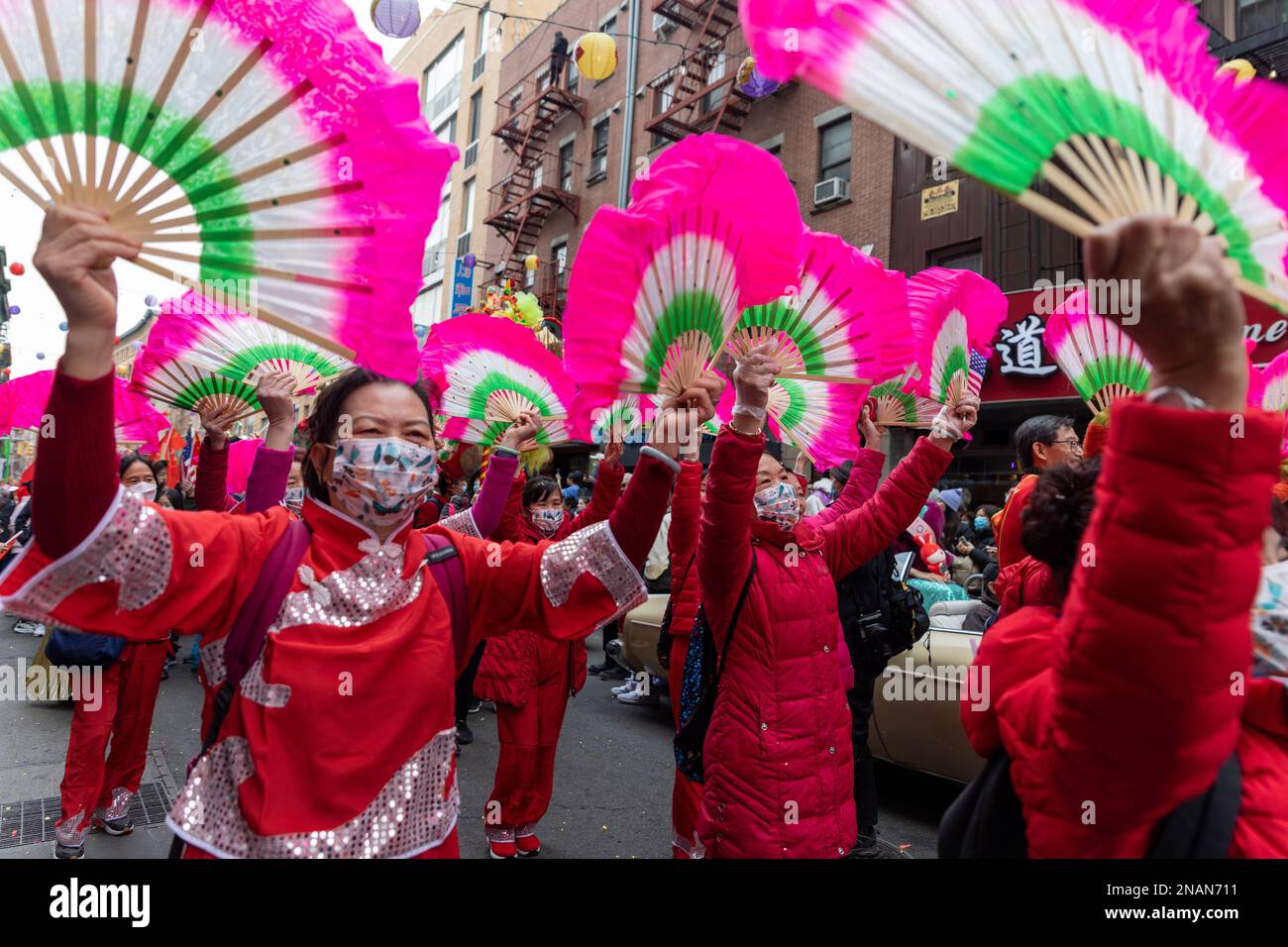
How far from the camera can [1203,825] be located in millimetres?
1192

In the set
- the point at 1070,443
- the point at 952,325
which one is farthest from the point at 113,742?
the point at 1070,443

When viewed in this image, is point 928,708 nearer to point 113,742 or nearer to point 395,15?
point 113,742

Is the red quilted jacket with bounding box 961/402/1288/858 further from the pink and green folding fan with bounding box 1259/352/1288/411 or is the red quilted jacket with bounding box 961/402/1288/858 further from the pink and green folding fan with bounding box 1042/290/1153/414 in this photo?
the pink and green folding fan with bounding box 1259/352/1288/411

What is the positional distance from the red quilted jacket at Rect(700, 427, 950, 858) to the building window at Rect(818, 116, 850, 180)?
1399cm

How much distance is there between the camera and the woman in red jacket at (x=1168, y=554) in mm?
992

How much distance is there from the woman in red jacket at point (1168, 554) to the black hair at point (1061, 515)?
1.39ft

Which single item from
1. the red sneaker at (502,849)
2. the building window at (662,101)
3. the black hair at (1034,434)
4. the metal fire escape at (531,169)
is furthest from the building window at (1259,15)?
the metal fire escape at (531,169)

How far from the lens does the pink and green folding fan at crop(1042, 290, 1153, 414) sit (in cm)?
300

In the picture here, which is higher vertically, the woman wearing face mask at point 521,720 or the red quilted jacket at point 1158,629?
the red quilted jacket at point 1158,629

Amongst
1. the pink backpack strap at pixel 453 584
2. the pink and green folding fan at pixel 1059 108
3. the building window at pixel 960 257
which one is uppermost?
the building window at pixel 960 257

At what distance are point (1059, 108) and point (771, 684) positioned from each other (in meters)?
1.98

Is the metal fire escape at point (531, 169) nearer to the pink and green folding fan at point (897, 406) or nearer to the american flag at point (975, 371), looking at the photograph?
the pink and green folding fan at point (897, 406)

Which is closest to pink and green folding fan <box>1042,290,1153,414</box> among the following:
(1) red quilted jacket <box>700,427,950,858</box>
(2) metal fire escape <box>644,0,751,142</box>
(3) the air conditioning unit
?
(1) red quilted jacket <box>700,427,950,858</box>

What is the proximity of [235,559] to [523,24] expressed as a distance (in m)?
28.0
